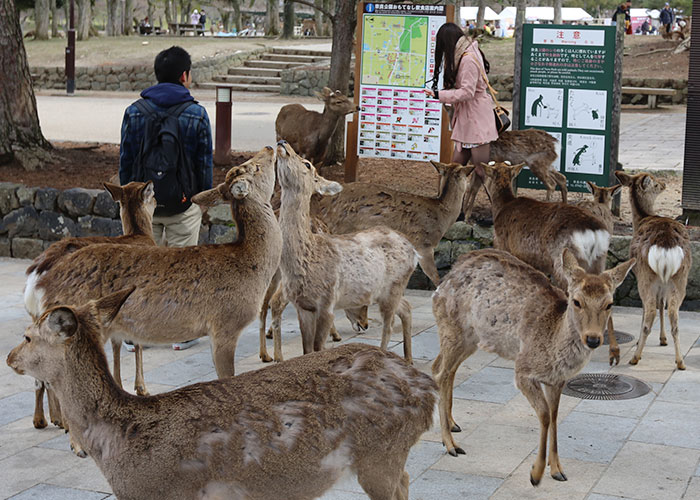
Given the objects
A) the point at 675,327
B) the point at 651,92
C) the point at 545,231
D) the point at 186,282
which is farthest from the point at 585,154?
the point at 651,92

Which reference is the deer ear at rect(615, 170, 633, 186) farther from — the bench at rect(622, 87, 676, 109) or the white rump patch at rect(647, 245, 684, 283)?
the bench at rect(622, 87, 676, 109)

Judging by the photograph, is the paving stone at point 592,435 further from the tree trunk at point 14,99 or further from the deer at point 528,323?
the tree trunk at point 14,99

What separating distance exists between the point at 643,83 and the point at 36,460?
2603 cm

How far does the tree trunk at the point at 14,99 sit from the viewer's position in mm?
12914

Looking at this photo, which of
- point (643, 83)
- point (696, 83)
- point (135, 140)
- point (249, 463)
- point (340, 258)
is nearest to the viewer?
point (249, 463)

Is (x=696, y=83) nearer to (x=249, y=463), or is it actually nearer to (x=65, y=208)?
(x=65, y=208)

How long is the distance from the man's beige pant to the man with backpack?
3.0 inches

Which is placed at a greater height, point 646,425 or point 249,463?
point 249,463

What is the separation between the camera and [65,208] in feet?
36.6

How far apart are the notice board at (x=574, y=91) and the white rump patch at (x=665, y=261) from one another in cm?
350

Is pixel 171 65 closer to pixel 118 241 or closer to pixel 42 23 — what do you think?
pixel 118 241

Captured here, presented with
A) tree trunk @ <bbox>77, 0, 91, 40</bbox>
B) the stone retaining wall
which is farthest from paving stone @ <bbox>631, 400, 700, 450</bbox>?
tree trunk @ <bbox>77, 0, 91, 40</bbox>

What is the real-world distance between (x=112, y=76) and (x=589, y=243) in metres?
27.7

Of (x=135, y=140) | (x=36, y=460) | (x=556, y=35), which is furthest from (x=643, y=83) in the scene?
(x=36, y=460)
